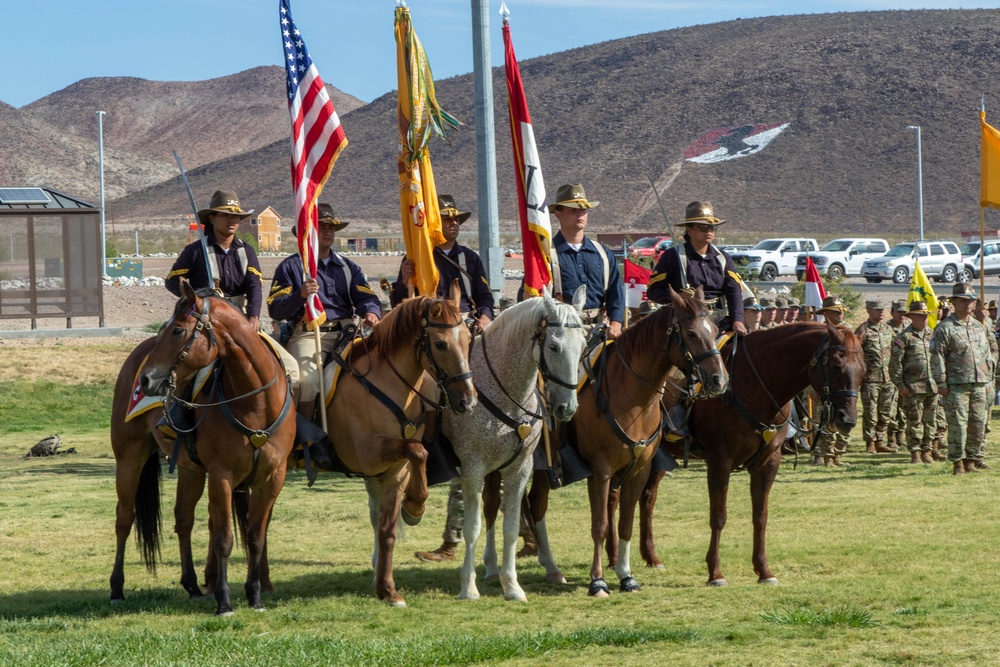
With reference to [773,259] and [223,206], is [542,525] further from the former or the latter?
[773,259]

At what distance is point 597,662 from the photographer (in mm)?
7391

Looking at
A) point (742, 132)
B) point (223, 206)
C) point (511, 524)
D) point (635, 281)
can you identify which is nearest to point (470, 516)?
point (511, 524)

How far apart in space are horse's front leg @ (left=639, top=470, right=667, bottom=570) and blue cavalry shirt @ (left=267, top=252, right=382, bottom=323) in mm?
2619

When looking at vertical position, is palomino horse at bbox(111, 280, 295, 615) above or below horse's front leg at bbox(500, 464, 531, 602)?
above

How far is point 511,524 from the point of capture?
9.38 metres

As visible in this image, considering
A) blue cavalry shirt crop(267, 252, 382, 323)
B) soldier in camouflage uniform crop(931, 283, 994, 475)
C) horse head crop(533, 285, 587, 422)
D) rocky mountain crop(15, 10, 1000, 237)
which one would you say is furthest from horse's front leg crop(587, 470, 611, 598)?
rocky mountain crop(15, 10, 1000, 237)

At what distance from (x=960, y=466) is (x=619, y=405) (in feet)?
26.6

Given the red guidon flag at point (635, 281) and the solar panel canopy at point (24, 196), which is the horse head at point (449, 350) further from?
the solar panel canopy at point (24, 196)

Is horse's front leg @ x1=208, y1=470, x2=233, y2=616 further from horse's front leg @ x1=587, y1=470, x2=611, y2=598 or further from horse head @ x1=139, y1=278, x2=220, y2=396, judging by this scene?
horse's front leg @ x1=587, y1=470, x2=611, y2=598

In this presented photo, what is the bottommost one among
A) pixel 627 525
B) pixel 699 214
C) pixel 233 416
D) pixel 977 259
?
pixel 627 525

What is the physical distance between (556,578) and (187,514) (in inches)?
110

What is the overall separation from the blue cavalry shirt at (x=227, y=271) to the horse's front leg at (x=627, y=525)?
10.1ft

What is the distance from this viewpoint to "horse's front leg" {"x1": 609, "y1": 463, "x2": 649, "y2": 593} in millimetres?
9719

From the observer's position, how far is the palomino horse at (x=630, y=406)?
923 centimetres
